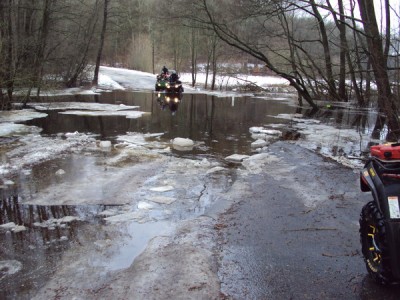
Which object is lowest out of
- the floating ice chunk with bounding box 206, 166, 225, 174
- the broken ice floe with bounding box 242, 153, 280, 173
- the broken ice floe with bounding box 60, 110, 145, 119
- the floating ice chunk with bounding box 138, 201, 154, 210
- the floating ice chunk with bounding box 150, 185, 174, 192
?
the floating ice chunk with bounding box 138, 201, 154, 210

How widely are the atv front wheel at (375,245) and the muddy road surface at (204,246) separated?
168 mm

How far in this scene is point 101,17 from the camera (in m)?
39.2

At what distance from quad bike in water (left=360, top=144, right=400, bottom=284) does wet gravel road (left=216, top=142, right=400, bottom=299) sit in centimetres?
24

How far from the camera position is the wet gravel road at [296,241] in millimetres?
3590

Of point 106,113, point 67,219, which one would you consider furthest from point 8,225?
point 106,113

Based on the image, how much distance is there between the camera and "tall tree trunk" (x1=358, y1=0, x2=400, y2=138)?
8.95 m

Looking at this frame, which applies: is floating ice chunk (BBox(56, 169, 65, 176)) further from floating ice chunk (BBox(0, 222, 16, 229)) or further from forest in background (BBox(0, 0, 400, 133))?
Result: forest in background (BBox(0, 0, 400, 133))

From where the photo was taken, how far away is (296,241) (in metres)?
4.61

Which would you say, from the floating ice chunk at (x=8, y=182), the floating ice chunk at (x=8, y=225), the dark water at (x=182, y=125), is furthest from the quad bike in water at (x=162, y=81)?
the floating ice chunk at (x=8, y=225)

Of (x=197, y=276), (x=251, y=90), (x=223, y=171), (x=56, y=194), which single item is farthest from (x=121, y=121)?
(x=251, y=90)

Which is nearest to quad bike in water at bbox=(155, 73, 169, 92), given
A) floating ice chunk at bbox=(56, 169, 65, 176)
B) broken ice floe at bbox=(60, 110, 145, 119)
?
broken ice floe at bbox=(60, 110, 145, 119)

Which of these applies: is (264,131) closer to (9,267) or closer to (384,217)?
(384,217)

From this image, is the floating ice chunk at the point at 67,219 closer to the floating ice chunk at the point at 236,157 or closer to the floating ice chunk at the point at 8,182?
the floating ice chunk at the point at 8,182

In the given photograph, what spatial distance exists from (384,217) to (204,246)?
2042 millimetres
